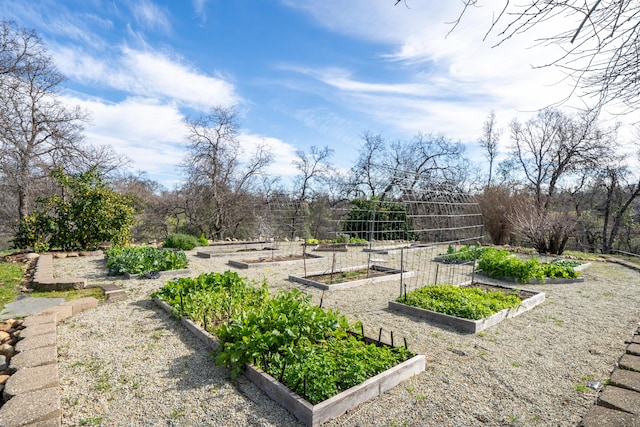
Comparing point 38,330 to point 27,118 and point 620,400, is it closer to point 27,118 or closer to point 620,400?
point 620,400

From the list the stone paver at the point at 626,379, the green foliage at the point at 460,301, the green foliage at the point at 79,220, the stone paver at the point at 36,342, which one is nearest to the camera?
the stone paver at the point at 626,379

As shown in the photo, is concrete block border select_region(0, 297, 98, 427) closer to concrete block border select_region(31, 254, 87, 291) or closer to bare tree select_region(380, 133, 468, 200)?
concrete block border select_region(31, 254, 87, 291)

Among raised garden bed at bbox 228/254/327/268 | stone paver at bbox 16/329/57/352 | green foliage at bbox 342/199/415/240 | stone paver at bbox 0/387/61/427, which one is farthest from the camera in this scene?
green foliage at bbox 342/199/415/240

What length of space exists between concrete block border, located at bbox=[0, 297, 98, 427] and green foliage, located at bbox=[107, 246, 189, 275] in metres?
3.41

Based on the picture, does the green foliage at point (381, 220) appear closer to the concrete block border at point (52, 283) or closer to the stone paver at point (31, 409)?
the concrete block border at point (52, 283)

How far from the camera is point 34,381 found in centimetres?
288

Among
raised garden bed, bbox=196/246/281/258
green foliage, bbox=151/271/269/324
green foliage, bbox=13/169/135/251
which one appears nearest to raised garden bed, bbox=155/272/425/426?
green foliage, bbox=151/271/269/324

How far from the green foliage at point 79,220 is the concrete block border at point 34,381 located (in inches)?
283

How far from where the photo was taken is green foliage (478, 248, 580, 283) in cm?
784

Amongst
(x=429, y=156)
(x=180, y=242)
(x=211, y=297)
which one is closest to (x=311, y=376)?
(x=211, y=297)

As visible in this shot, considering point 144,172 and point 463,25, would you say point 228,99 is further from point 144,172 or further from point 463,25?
point 463,25

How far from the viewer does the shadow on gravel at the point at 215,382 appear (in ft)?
8.77

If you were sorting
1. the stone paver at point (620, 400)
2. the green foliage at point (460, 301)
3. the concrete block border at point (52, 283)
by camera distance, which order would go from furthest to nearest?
the concrete block border at point (52, 283), the green foliage at point (460, 301), the stone paver at point (620, 400)

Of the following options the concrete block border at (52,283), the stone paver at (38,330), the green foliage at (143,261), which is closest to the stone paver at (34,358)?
the stone paver at (38,330)
